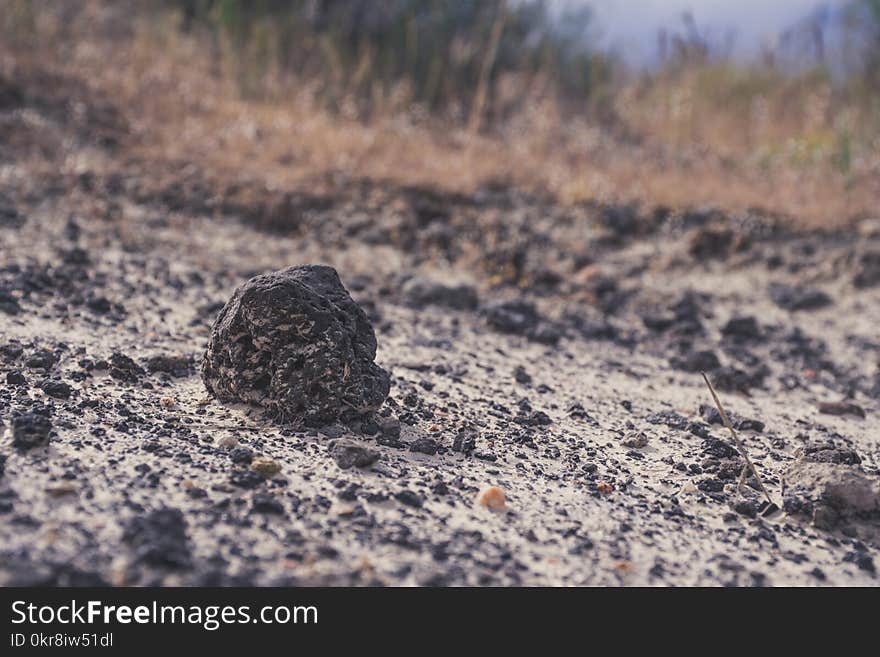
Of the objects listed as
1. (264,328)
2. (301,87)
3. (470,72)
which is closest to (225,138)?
(301,87)

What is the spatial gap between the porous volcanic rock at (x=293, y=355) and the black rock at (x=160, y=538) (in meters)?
0.79

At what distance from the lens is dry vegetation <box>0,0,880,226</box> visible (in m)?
6.48

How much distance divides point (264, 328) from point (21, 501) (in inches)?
38.8

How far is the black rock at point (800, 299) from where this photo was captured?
5.35 m

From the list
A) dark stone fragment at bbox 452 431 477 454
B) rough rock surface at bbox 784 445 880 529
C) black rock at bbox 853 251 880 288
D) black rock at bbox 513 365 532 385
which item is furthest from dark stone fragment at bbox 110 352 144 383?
black rock at bbox 853 251 880 288

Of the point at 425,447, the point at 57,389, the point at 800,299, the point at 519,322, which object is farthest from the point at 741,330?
the point at 57,389

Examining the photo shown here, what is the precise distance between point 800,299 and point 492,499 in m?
3.77

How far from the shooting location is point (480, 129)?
8.02 m

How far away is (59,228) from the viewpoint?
503 centimetres

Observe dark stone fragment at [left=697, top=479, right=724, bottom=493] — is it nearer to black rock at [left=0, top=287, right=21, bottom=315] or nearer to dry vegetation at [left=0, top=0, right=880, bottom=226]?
black rock at [left=0, top=287, right=21, bottom=315]

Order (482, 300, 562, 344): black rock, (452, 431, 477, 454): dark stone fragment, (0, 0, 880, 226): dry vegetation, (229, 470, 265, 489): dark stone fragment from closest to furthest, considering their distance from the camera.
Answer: (229, 470, 265, 489): dark stone fragment < (452, 431, 477, 454): dark stone fragment < (482, 300, 562, 344): black rock < (0, 0, 880, 226): dry vegetation

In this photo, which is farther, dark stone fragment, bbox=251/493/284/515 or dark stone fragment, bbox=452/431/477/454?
dark stone fragment, bbox=452/431/477/454

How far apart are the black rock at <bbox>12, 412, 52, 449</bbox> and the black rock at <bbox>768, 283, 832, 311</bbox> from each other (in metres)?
4.64

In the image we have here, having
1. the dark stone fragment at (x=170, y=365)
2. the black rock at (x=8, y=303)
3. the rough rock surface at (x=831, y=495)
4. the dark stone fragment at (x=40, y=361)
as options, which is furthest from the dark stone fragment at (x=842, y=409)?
the black rock at (x=8, y=303)
